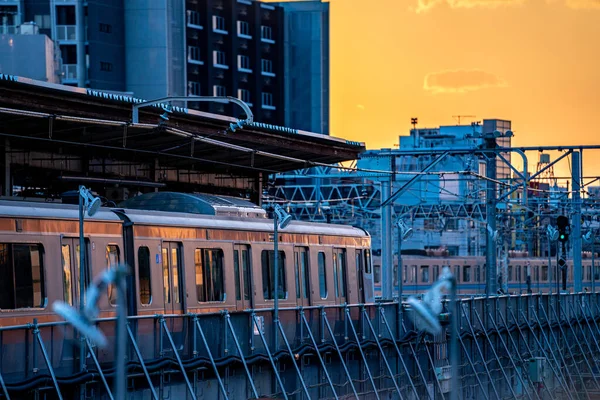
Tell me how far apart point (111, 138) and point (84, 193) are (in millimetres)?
7201

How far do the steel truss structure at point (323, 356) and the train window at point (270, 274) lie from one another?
1.54 m

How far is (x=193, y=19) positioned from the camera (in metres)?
95.0

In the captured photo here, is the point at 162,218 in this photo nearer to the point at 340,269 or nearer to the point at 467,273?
the point at 340,269

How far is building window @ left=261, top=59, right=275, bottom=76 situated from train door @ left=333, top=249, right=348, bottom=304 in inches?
2778

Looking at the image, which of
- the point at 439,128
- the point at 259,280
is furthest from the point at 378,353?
the point at 439,128

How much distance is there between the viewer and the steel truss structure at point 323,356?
58.3 feet

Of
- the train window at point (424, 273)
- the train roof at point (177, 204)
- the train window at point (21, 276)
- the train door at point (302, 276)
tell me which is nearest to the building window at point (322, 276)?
the train door at point (302, 276)

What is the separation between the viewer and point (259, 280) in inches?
1053

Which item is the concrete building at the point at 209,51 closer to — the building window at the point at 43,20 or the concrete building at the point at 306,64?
the concrete building at the point at 306,64

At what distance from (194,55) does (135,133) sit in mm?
71273

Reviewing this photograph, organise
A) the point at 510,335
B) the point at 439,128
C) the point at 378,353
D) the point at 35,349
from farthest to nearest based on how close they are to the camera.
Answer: the point at 439,128
the point at 510,335
the point at 378,353
the point at 35,349

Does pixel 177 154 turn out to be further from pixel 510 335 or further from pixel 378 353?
pixel 510 335

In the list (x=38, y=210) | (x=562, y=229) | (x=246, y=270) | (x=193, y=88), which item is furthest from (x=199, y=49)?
(x=38, y=210)

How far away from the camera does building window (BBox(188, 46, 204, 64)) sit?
94625mm
